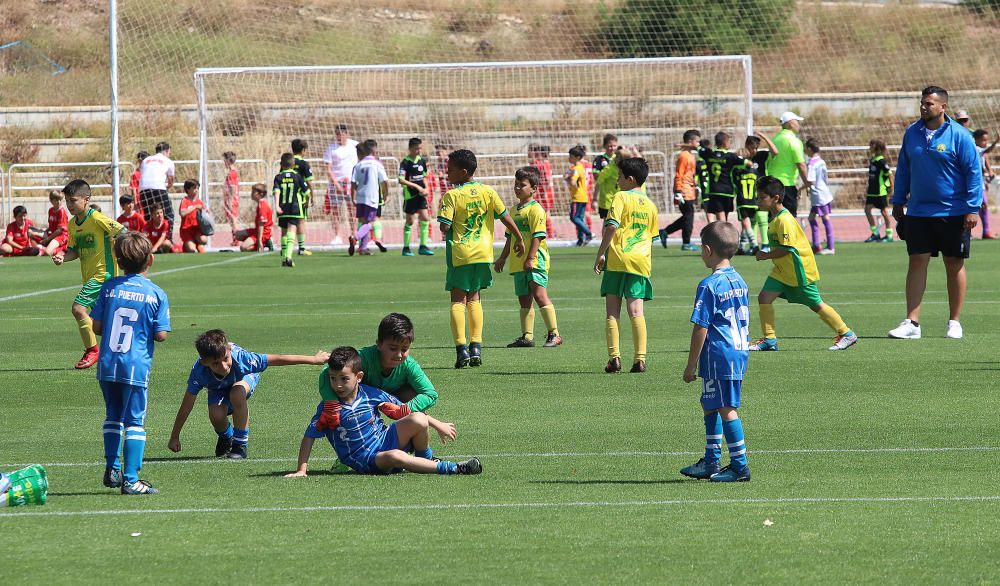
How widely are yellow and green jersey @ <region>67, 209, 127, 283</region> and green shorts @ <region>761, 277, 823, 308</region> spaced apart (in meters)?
5.74

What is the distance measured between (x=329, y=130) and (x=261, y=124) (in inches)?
68.5

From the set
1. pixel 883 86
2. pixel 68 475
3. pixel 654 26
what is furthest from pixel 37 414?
pixel 883 86

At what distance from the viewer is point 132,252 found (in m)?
7.14

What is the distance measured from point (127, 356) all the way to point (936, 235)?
27.0ft

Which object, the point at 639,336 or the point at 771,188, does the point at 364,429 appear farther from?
the point at 771,188

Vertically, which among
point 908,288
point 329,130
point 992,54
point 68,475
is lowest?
point 68,475

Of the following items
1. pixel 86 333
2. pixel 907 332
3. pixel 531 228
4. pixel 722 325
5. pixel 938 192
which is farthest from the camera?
pixel 907 332

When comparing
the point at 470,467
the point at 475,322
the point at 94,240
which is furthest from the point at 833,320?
the point at 94,240

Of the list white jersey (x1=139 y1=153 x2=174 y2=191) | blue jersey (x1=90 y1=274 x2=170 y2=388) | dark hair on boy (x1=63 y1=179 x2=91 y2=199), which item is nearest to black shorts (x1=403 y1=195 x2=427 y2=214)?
white jersey (x1=139 y1=153 x2=174 y2=191)

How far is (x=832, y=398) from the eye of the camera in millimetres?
9828

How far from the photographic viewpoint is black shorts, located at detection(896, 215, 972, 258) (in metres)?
12.6

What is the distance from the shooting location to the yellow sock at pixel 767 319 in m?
12.4

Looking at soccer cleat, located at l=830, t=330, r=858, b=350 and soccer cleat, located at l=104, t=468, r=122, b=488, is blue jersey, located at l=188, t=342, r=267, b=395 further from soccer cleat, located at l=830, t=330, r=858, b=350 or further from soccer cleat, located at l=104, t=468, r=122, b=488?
soccer cleat, located at l=830, t=330, r=858, b=350

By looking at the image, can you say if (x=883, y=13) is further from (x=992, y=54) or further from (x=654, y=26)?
(x=654, y=26)
